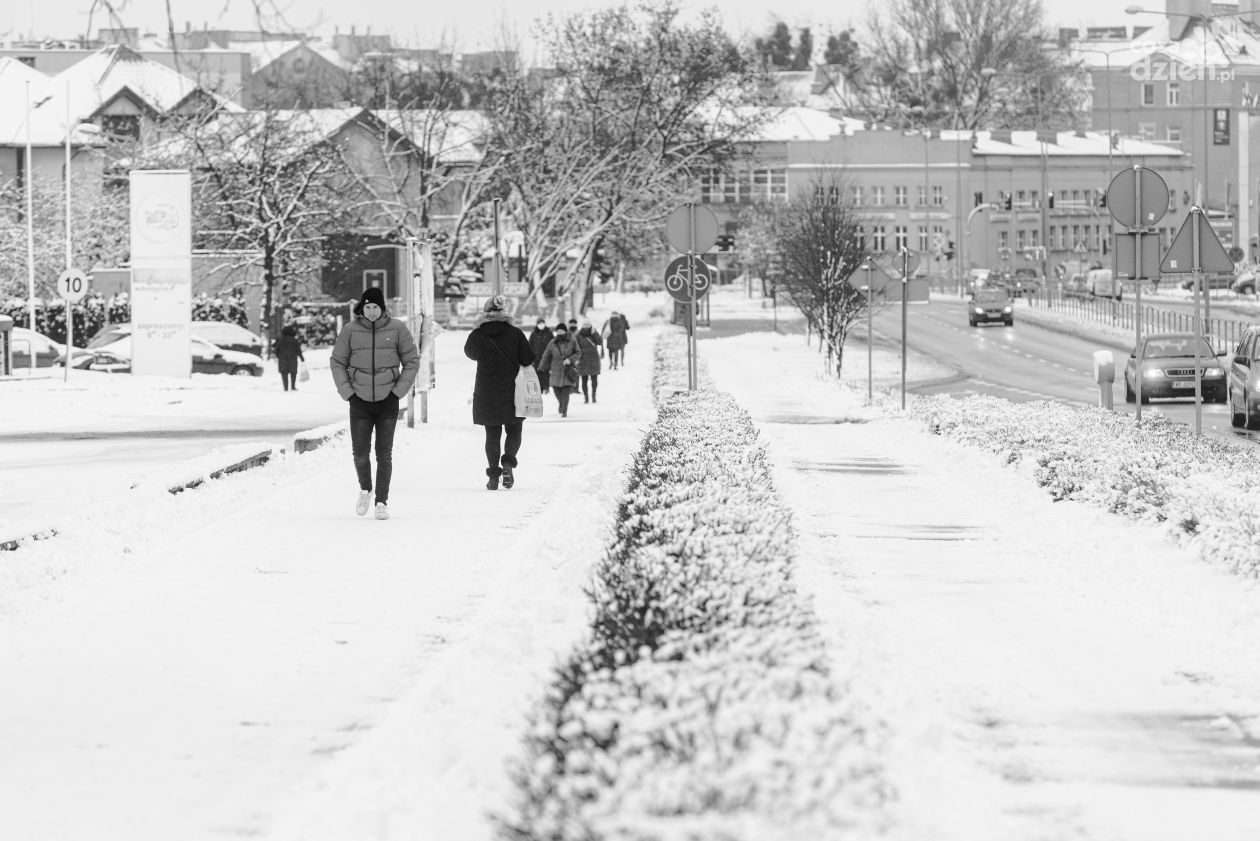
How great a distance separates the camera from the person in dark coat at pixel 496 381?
17.2 metres

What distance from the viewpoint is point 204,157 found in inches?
2542

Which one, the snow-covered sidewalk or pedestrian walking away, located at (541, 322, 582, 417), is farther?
pedestrian walking away, located at (541, 322, 582, 417)

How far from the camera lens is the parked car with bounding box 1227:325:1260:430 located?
29.3m

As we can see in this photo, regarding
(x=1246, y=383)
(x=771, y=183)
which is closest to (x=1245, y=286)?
(x=771, y=183)

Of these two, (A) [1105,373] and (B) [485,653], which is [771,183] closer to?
(A) [1105,373]

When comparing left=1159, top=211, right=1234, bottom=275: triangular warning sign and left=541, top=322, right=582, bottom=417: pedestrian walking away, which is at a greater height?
left=1159, top=211, right=1234, bottom=275: triangular warning sign

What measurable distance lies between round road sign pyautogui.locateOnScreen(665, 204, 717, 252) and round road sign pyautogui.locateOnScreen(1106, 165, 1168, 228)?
25.6 ft

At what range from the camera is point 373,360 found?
585 inches

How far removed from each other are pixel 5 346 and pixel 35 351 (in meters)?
3.35

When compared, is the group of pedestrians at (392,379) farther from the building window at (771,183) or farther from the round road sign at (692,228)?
the building window at (771,183)

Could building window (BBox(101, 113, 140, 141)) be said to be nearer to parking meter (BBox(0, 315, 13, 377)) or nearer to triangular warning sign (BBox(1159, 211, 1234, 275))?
parking meter (BBox(0, 315, 13, 377))

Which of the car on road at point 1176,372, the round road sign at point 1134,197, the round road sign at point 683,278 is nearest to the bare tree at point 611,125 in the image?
the car on road at point 1176,372

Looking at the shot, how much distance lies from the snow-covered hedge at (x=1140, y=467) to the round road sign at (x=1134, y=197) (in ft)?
6.89

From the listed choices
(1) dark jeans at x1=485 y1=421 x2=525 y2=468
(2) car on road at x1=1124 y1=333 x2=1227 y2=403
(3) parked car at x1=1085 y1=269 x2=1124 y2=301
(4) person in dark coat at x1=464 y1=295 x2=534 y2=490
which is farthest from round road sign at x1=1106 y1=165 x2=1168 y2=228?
(3) parked car at x1=1085 y1=269 x2=1124 y2=301
